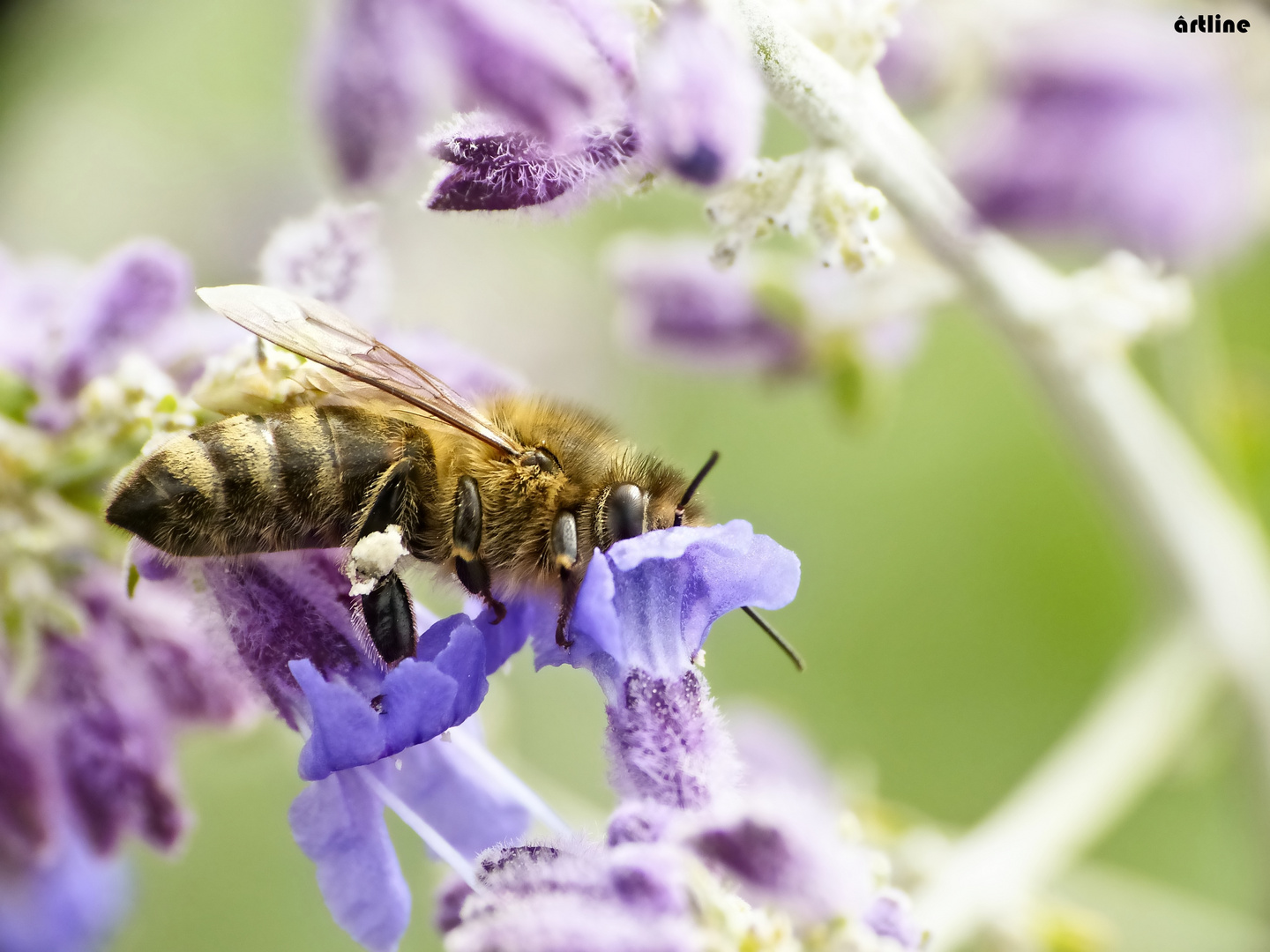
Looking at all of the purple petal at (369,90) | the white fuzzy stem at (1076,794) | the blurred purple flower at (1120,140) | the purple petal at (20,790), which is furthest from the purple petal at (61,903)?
the blurred purple flower at (1120,140)

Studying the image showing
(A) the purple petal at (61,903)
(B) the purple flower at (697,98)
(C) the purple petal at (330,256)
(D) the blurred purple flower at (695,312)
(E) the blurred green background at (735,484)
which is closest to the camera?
(B) the purple flower at (697,98)

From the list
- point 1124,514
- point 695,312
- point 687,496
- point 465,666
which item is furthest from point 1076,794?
point 465,666

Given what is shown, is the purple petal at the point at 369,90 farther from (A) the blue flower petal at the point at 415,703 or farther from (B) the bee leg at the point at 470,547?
(A) the blue flower petal at the point at 415,703

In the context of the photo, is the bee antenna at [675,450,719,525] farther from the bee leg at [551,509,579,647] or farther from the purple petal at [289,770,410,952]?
the purple petal at [289,770,410,952]

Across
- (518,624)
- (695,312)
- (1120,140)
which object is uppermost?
(1120,140)

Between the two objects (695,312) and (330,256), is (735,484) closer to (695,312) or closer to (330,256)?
(695,312)

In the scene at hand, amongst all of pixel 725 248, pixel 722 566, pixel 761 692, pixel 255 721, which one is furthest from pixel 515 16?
pixel 761 692

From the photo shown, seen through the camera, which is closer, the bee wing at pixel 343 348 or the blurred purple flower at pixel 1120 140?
the bee wing at pixel 343 348
